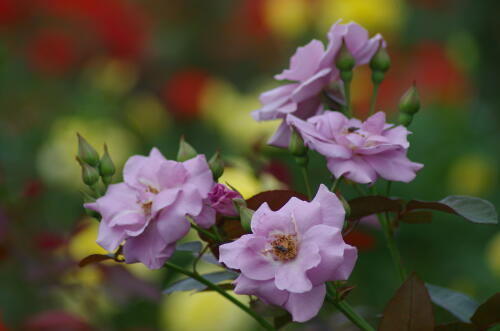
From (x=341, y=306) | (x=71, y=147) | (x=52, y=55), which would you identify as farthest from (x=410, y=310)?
(x=52, y=55)

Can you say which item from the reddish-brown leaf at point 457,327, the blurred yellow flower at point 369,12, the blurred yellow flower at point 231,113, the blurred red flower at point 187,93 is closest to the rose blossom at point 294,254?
the reddish-brown leaf at point 457,327

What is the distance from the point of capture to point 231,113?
5.85 ft

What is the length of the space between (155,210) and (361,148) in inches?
4.5

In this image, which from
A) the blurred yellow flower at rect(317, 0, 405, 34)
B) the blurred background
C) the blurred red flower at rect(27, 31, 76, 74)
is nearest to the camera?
the blurred background

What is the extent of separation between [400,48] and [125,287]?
5.53 feet

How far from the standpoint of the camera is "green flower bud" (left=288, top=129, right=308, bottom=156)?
0.44 meters

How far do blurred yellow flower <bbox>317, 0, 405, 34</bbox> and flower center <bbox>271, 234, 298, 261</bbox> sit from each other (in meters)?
1.48

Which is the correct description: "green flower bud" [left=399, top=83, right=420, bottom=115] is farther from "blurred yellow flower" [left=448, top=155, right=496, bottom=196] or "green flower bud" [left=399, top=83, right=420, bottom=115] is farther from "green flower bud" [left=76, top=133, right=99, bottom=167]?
"blurred yellow flower" [left=448, top=155, right=496, bottom=196]

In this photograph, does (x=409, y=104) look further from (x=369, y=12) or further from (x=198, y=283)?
(x=369, y=12)

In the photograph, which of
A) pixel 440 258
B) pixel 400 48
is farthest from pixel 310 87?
pixel 400 48

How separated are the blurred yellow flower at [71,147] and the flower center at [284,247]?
1.22 m

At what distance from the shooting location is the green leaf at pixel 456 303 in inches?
20.4

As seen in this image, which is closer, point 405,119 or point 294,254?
point 294,254

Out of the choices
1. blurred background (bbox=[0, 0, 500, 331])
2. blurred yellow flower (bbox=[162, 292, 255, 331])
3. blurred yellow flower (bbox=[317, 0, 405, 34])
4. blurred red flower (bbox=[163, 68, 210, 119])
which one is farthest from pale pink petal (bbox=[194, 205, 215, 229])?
blurred red flower (bbox=[163, 68, 210, 119])
